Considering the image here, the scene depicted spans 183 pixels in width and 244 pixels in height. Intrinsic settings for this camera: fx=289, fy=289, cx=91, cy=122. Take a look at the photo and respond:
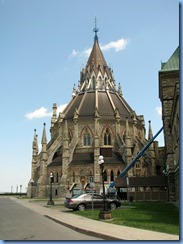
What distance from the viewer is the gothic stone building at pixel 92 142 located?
51.5 meters

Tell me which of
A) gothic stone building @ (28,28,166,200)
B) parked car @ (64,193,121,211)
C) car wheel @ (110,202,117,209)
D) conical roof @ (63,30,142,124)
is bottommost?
car wheel @ (110,202,117,209)

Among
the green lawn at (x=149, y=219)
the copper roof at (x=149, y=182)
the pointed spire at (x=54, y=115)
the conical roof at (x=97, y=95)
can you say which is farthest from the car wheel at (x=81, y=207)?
the pointed spire at (x=54, y=115)

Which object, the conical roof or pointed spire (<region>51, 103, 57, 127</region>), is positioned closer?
the conical roof

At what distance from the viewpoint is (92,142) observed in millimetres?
57938

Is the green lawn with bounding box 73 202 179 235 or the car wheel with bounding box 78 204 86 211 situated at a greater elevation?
the green lawn with bounding box 73 202 179 235

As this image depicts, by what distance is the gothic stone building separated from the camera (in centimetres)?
5147

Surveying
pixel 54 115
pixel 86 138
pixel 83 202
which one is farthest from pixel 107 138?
pixel 83 202

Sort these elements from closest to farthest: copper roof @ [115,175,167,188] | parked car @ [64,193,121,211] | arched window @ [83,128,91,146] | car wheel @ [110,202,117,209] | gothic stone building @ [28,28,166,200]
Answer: parked car @ [64,193,121,211] < car wheel @ [110,202,117,209] < copper roof @ [115,175,167,188] < gothic stone building @ [28,28,166,200] < arched window @ [83,128,91,146]

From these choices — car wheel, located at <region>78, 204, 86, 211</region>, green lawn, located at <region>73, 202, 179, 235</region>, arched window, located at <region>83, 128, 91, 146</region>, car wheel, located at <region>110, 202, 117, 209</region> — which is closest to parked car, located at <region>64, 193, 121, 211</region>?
car wheel, located at <region>78, 204, 86, 211</region>

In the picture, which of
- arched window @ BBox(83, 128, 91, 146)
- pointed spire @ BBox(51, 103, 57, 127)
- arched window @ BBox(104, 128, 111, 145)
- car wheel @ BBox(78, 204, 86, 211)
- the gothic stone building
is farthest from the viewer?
pointed spire @ BBox(51, 103, 57, 127)

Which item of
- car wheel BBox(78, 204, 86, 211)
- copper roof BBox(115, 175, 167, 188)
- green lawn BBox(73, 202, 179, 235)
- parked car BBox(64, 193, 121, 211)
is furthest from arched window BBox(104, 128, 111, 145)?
green lawn BBox(73, 202, 179, 235)

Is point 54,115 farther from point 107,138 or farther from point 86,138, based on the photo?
point 107,138

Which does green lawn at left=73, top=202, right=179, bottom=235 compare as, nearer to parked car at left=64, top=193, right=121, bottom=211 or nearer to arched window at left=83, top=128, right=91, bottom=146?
parked car at left=64, top=193, right=121, bottom=211

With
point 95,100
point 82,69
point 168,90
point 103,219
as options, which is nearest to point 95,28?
point 82,69
